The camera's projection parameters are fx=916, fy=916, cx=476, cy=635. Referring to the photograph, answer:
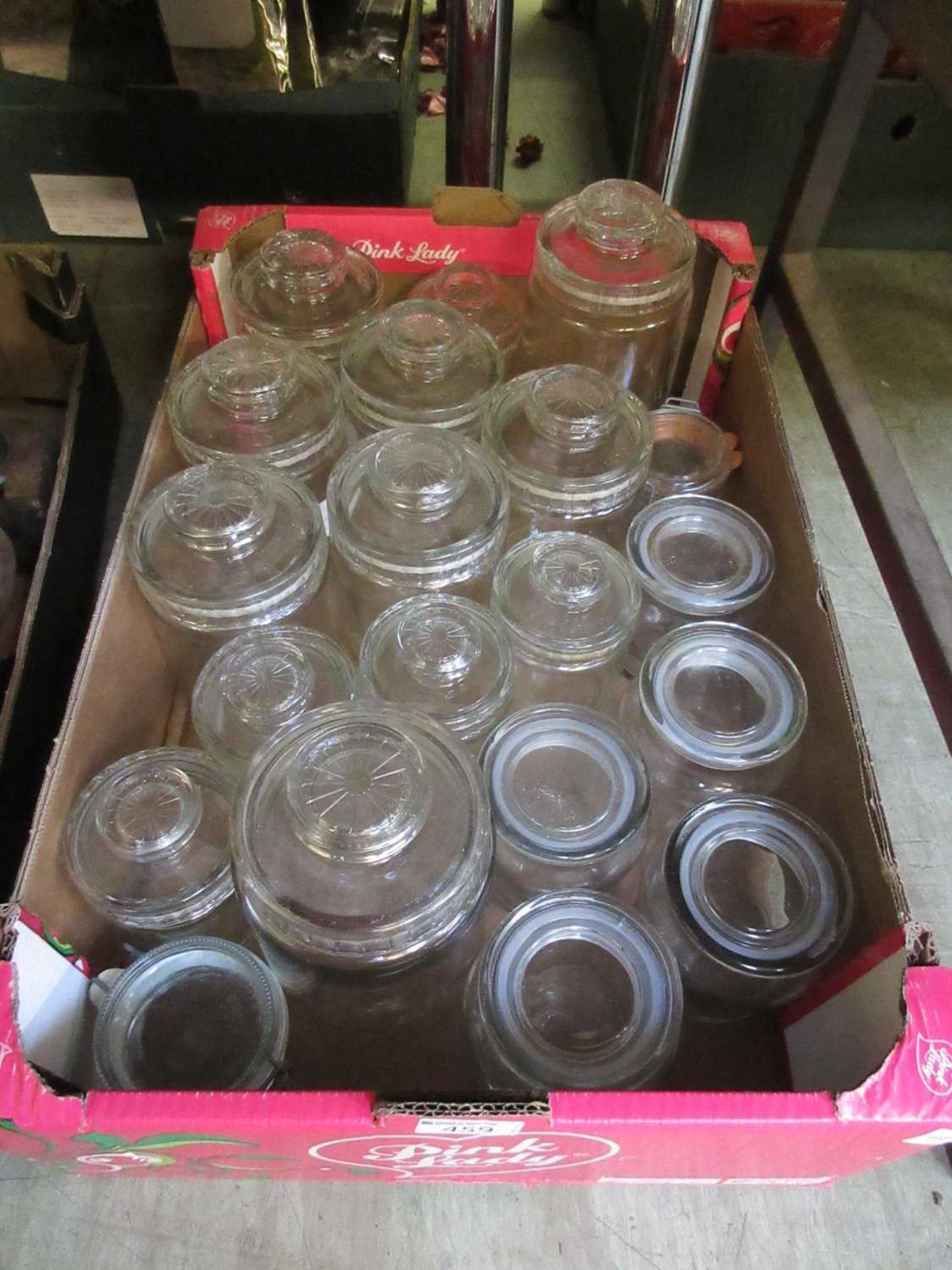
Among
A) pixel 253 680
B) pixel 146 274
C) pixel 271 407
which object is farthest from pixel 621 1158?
pixel 146 274

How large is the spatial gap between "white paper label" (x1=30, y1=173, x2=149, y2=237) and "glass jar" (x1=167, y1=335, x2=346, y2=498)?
763 millimetres

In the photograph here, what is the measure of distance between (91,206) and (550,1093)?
1.44 metres

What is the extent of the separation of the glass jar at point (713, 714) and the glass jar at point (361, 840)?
18cm

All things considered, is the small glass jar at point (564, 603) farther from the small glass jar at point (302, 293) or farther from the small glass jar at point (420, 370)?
the small glass jar at point (302, 293)

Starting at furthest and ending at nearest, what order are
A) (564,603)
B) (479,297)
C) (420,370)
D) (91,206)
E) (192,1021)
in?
1. (91,206)
2. (479,297)
3. (420,370)
4. (564,603)
5. (192,1021)

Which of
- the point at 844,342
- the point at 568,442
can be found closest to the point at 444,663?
the point at 568,442

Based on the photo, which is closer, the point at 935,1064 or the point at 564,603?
the point at 935,1064

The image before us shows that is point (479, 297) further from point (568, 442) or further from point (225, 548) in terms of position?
point (225, 548)

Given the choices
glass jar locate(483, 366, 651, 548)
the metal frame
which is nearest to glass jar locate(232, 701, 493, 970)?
glass jar locate(483, 366, 651, 548)

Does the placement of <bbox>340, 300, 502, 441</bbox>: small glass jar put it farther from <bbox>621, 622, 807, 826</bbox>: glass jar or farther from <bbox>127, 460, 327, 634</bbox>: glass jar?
<bbox>621, 622, 807, 826</bbox>: glass jar

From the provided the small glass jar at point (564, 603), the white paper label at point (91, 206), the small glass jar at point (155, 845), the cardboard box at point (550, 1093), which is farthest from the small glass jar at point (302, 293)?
the white paper label at point (91, 206)

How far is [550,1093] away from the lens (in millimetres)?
463

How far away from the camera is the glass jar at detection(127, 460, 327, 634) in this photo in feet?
2.23

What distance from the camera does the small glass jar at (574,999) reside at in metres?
0.55
